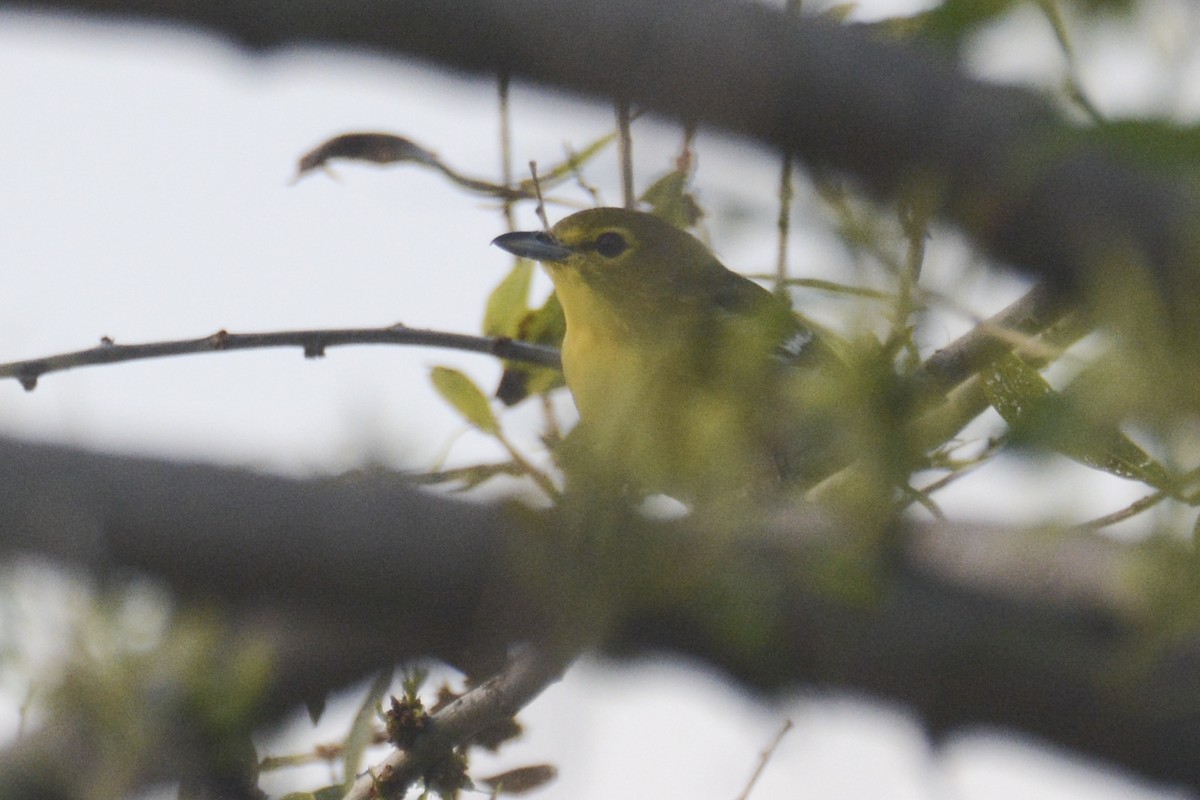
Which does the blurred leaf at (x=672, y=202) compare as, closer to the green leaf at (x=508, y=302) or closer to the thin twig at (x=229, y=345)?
the green leaf at (x=508, y=302)

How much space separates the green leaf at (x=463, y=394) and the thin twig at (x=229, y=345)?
82 millimetres

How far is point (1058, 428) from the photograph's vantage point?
100 centimetres

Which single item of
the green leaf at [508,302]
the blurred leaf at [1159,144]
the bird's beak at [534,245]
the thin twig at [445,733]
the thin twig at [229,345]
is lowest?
the thin twig at [445,733]

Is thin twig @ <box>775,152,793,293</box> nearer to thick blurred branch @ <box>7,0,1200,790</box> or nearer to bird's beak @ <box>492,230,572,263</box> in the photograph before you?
thick blurred branch @ <box>7,0,1200,790</box>

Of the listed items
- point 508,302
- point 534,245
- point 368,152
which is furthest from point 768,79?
point 534,245

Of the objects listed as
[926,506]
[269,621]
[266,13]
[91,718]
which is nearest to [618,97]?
[266,13]

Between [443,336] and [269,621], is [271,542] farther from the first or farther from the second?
[443,336]

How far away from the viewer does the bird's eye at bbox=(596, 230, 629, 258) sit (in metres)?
6.39

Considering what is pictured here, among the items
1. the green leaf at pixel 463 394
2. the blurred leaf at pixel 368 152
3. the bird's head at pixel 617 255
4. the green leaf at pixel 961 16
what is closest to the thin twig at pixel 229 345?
the green leaf at pixel 463 394

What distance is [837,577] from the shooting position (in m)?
1.07

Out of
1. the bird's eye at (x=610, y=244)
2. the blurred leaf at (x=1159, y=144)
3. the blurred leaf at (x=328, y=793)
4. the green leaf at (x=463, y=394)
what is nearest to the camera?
the blurred leaf at (x=1159, y=144)

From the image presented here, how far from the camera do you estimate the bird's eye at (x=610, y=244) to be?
6391mm

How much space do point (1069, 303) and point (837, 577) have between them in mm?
483

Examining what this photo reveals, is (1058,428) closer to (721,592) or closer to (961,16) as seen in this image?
(721,592)
